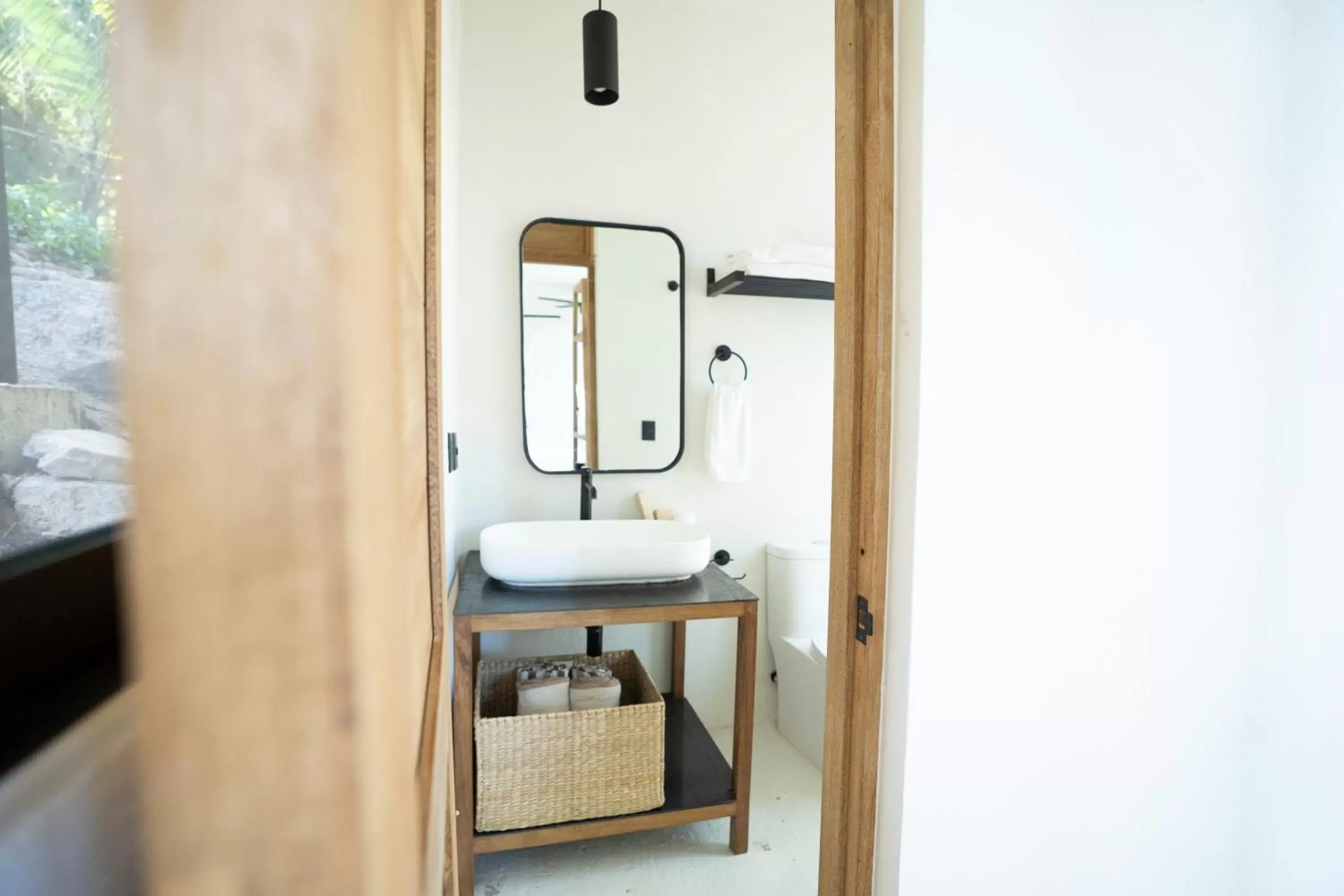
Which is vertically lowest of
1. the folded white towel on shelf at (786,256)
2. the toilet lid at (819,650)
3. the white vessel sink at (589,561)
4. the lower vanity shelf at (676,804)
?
the lower vanity shelf at (676,804)

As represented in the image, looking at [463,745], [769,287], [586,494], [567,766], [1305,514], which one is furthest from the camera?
[769,287]

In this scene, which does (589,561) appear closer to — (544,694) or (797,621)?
(544,694)

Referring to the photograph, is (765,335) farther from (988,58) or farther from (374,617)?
(374,617)

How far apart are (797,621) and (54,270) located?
2.28 m

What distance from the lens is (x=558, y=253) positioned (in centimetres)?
210

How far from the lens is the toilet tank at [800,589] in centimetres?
223

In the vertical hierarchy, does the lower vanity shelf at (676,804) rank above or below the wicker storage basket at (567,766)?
below

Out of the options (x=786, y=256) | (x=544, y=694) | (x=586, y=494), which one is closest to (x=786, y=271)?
(x=786, y=256)

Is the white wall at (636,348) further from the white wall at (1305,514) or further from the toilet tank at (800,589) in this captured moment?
the white wall at (1305,514)

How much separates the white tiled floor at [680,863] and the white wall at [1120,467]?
2.46ft

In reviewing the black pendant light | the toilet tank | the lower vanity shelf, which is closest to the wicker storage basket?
the lower vanity shelf

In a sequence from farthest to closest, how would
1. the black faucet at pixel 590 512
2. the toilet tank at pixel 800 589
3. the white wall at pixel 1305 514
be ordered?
the toilet tank at pixel 800 589 < the black faucet at pixel 590 512 < the white wall at pixel 1305 514

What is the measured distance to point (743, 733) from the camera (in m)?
1.68

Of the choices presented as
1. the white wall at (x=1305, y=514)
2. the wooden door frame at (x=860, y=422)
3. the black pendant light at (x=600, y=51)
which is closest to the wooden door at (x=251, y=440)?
the wooden door frame at (x=860, y=422)
